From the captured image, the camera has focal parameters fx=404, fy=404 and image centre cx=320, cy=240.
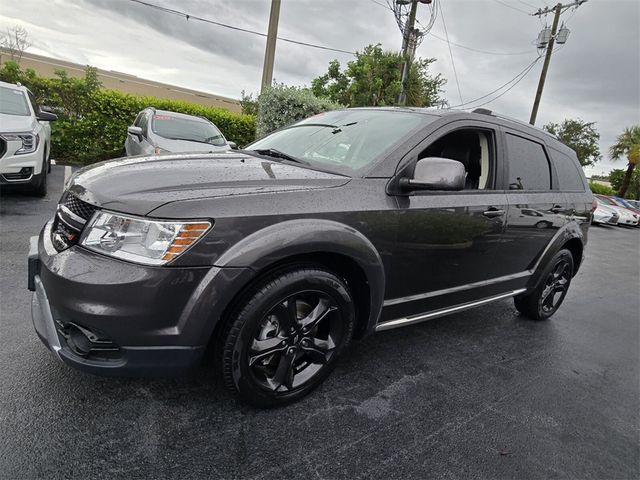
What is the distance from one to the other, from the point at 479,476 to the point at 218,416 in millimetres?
1289

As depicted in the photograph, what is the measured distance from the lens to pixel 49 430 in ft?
5.95

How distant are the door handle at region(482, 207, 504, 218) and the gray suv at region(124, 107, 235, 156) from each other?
17.6 ft

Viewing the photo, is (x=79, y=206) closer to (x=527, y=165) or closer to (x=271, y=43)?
(x=527, y=165)

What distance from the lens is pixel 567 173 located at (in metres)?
3.86

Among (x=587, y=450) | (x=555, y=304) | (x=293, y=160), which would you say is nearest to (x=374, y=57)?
(x=555, y=304)

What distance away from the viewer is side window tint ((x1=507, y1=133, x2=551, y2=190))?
3.16 m

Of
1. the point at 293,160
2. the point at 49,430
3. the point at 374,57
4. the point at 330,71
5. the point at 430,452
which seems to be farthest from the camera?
the point at 330,71

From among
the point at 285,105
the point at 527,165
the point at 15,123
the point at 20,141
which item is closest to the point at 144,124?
the point at 15,123

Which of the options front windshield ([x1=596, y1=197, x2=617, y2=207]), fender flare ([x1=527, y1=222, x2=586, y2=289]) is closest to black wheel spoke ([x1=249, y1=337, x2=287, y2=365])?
fender flare ([x1=527, y1=222, x2=586, y2=289])

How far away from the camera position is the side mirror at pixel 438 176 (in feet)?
7.29

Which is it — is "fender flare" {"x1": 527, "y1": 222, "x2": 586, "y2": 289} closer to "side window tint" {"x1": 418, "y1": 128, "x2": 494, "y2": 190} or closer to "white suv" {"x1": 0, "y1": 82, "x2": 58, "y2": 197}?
"side window tint" {"x1": 418, "y1": 128, "x2": 494, "y2": 190}

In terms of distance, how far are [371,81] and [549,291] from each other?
1295cm

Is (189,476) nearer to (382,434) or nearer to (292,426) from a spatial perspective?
(292,426)

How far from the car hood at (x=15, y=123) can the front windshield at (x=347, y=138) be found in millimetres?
4065
